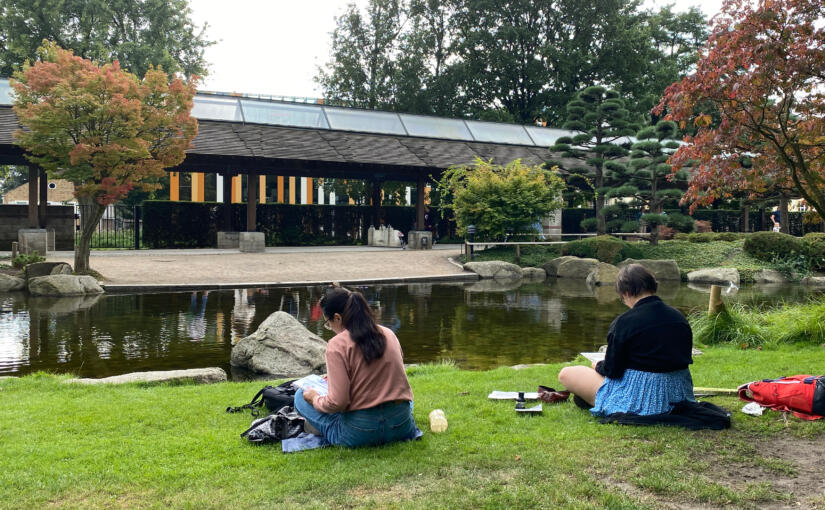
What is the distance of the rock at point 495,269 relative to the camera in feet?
67.0

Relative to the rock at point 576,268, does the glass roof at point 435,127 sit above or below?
above

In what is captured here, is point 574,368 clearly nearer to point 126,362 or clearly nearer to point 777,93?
point 777,93

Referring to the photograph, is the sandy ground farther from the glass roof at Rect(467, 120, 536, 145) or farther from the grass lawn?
the grass lawn

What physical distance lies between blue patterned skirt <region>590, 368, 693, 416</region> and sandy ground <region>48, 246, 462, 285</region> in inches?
516

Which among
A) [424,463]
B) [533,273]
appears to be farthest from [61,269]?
[424,463]

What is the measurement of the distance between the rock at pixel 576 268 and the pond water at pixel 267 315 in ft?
11.0

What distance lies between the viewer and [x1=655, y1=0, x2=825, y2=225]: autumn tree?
275 inches

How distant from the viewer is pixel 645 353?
15.0 feet

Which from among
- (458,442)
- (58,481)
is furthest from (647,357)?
(58,481)

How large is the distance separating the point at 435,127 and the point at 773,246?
579 inches

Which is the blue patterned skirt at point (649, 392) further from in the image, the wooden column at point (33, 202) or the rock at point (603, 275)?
the wooden column at point (33, 202)

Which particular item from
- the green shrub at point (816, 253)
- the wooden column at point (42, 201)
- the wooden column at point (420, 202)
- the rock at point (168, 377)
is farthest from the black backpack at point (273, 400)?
the wooden column at point (420, 202)

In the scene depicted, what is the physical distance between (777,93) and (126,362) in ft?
27.2

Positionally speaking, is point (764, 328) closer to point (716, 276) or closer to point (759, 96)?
point (759, 96)
